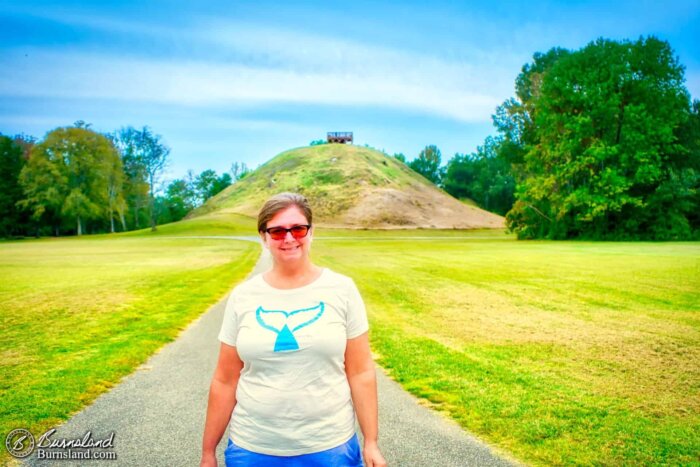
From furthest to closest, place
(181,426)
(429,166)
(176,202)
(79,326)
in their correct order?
(429,166)
(176,202)
(79,326)
(181,426)

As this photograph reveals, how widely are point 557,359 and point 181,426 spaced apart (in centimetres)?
628

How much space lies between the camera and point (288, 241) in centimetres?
279

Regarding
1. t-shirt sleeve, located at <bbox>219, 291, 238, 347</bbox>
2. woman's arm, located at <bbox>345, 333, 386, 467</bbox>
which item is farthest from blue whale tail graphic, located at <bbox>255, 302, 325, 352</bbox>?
woman's arm, located at <bbox>345, 333, 386, 467</bbox>

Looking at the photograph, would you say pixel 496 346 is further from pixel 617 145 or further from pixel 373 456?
pixel 617 145

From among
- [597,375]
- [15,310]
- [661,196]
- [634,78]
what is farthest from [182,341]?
[634,78]

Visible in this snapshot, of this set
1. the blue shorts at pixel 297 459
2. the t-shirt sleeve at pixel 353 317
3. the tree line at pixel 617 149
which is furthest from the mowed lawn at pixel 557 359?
the tree line at pixel 617 149

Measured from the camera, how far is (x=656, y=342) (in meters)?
9.40

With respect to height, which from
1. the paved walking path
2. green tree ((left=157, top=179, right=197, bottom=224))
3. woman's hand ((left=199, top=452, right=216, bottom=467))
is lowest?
the paved walking path

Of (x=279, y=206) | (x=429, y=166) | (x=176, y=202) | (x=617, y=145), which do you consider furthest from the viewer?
(x=429, y=166)

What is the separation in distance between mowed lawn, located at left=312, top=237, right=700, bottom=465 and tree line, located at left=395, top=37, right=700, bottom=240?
33.1 meters

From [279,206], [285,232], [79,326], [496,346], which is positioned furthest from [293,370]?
[79,326]

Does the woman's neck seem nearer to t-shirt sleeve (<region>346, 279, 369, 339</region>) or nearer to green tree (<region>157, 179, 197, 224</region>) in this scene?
t-shirt sleeve (<region>346, 279, 369, 339</region>)

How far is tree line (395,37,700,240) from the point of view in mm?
47250

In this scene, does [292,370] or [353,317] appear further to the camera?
[353,317]
